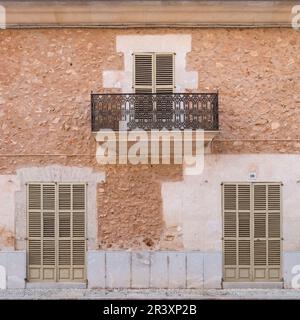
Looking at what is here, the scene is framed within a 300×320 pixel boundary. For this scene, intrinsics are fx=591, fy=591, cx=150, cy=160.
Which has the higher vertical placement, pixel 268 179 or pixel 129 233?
pixel 268 179

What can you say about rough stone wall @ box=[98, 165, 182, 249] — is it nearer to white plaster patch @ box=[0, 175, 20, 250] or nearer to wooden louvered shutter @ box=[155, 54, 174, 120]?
wooden louvered shutter @ box=[155, 54, 174, 120]

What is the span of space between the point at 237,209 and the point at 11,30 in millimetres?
5476

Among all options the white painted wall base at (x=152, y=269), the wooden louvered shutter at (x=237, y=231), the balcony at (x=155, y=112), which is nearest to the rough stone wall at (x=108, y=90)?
the white painted wall base at (x=152, y=269)

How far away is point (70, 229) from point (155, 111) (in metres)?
2.74

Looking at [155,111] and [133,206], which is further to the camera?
[133,206]

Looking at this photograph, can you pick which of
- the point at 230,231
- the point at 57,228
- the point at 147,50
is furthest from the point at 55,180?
the point at 230,231

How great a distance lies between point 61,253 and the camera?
11.2m

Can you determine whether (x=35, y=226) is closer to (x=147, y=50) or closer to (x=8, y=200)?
(x=8, y=200)

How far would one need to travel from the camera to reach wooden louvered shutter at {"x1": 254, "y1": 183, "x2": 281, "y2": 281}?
1119 centimetres

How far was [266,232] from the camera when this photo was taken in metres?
11.2

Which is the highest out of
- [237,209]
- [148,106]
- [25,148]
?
[148,106]

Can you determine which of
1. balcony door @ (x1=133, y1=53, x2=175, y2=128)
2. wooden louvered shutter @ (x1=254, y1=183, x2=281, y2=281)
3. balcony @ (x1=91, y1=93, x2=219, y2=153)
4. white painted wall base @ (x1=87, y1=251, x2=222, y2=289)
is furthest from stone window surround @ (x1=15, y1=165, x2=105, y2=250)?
wooden louvered shutter @ (x1=254, y1=183, x2=281, y2=281)

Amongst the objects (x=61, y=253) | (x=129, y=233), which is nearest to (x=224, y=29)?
(x=129, y=233)

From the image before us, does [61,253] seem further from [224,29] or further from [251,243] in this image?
[224,29]
